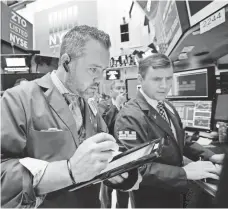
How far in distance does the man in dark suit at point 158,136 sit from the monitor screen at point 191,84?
623mm

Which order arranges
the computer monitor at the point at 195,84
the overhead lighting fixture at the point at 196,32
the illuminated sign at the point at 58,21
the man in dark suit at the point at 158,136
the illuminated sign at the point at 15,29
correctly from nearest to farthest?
the man in dark suit at the point at 158,136 < the overhead lighting fixture at the point at 196,32 < the computer monitor at the point at 195,84 < the illuminated sign at the point at 15,29 < the illuminated sign at the point at 58,21

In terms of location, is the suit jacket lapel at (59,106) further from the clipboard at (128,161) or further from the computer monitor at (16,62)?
the computer monitor at (16,62)

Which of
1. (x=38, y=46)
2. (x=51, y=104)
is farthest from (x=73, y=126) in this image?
(x=38, y=46)

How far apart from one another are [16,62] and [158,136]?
3176 millimetres

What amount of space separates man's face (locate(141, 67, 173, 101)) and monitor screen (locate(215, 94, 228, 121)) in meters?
0.71

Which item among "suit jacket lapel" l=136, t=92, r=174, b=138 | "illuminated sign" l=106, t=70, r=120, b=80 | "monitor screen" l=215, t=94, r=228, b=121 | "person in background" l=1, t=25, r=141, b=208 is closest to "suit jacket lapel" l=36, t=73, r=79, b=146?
"person in background" l=1, t=25, r=141, b=208

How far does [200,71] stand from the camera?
2.19 meters

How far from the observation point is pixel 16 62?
3.77 meters

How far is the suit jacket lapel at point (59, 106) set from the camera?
1013 millimetres

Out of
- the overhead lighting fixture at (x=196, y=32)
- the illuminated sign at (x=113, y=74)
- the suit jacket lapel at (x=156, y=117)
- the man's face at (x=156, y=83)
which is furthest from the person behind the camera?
the illuminated sign at (x=113, y=74)

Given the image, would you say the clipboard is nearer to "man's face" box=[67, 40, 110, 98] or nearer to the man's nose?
"man's face" box=[67, 40, 110, 98]

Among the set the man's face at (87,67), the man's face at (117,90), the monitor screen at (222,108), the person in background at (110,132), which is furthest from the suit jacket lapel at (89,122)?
the man's face at (117,90)

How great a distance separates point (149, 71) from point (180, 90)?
1108 mm

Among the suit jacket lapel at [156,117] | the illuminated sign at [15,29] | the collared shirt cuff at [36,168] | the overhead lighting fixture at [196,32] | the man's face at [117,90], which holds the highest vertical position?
the illuminated sign at [15,29]
